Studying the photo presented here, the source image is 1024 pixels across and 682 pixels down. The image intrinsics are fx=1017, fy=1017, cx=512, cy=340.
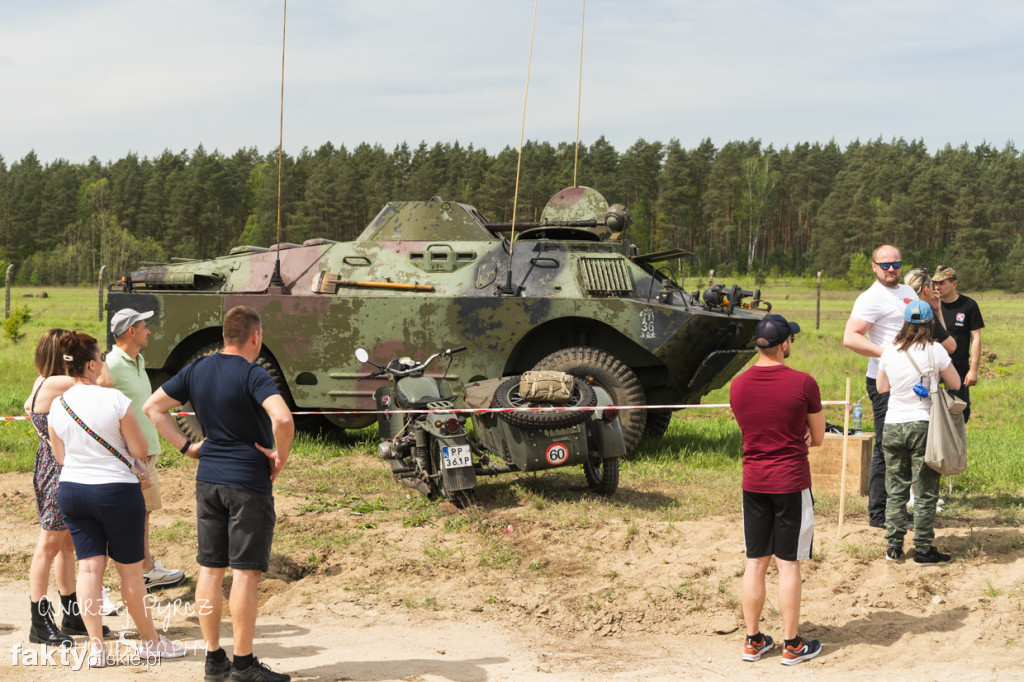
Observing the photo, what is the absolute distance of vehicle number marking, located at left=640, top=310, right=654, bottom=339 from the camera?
9.91 metres

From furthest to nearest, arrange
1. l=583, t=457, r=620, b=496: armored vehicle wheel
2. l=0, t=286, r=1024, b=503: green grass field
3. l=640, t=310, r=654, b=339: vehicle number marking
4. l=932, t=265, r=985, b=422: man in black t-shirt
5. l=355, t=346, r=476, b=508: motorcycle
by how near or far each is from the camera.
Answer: l=640, t=310, r=654, b=339: vehicle number marking
l=0, t=286, r=1024, b=503: green grass field
l=583, t=457, r=620, b=496: armored vehicle wheel
l=355, t=346, r=476, b=508: motorcycle
l=932, t=265, r=985, b=422: man in black t-shirt

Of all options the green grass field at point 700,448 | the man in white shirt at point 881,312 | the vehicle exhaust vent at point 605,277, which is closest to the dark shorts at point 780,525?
the man in white shirt at point 881,312

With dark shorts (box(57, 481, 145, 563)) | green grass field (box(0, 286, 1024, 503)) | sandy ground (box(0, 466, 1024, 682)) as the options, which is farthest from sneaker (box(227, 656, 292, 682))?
green grass field (box(0, 286, 1024, 503))

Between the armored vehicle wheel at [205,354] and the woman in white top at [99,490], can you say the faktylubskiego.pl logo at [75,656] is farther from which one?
the armored vehicle wheel at [205,354]

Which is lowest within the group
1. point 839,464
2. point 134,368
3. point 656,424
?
point 656,424

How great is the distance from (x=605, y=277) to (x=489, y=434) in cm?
256

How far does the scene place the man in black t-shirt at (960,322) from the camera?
7.62 meters

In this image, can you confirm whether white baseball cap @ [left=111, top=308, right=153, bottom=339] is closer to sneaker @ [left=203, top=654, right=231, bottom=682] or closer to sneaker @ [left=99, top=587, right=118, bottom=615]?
sneaker @ [left=99, top=587, right=118, bottom=615]

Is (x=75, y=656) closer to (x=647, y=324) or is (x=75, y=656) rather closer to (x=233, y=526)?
(x=233, y=526)

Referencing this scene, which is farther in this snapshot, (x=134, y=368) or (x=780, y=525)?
(x=134, y=368)

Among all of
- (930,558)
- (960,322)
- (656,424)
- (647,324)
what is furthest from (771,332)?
(656,424)

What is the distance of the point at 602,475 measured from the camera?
328 inches

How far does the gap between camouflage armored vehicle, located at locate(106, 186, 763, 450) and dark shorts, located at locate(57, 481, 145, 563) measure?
5.49 m

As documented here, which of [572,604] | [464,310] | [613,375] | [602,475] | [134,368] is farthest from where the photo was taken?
A: [464,310]
